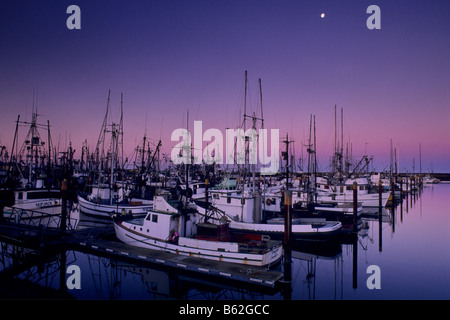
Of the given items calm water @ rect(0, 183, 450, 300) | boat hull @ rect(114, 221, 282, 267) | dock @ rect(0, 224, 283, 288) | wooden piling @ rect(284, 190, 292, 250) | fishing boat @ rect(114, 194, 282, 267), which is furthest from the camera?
fishing boat @ rect(114, 194, 282, 267)

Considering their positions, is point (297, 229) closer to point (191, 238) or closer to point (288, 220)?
point (288, 220)

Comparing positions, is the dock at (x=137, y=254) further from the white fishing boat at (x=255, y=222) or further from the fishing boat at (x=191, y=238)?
the white fishing boat at (x=255, y=222)

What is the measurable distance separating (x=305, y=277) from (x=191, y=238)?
7667 millimetres

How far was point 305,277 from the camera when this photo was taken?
17.2 metres

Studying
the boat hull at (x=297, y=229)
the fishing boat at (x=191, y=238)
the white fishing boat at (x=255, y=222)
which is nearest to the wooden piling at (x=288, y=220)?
the fishing boat at (x=191, y=238)

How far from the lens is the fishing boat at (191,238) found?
53.6 ft

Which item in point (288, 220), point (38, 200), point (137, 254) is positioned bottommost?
point (137, 254)

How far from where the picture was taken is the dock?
565 inches

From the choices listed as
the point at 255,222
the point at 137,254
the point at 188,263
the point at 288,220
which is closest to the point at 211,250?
the point at 188,263

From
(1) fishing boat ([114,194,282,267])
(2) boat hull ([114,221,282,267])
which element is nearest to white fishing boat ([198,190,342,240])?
(1) fishing boat ([114,194,282,267])

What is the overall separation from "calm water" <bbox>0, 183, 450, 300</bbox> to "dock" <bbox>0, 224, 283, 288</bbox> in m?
0.70

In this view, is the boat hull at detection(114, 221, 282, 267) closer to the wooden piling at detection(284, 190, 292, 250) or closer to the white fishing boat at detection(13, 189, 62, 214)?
the wooden piling at detection(284, 190, 292, 250)

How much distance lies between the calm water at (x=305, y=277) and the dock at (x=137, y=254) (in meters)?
0.70
